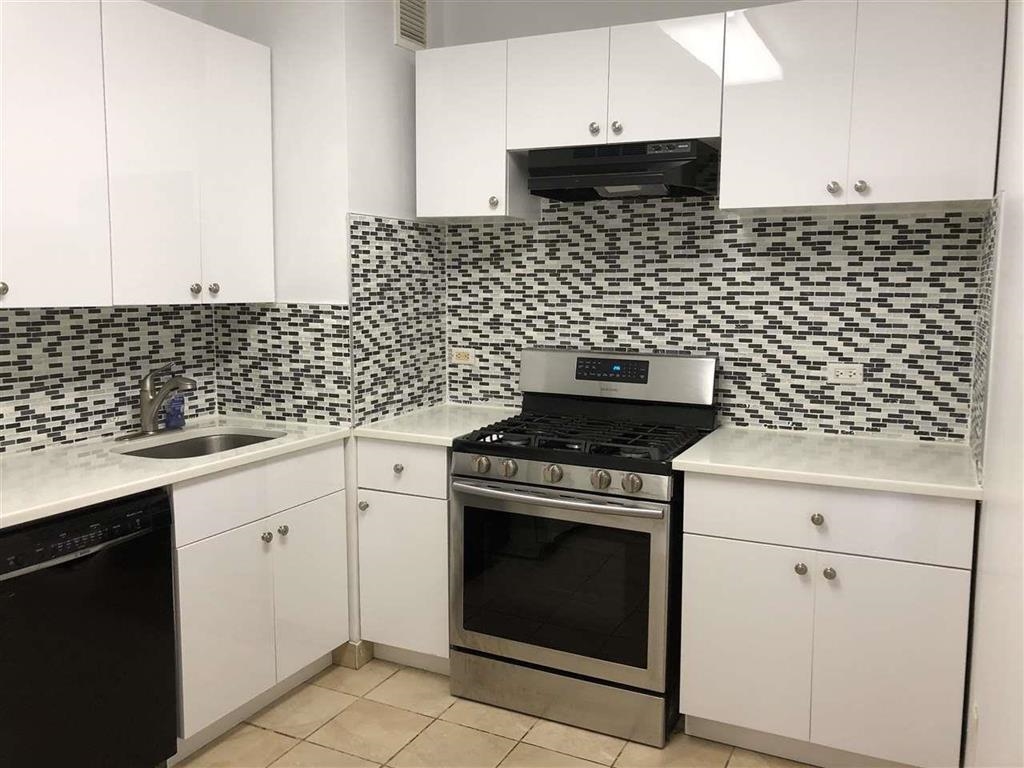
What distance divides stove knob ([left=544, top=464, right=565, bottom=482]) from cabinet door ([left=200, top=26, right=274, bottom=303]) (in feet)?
3.93

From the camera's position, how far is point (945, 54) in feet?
7.63

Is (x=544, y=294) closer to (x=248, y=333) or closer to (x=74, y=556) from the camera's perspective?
(x=248, y=333)

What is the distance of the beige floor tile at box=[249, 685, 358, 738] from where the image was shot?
2732mm

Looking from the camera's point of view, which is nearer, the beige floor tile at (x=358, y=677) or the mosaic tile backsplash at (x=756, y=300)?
the mosaic tile backsplash at (x=756, y=300)

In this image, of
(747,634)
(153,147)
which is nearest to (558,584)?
(747,634)

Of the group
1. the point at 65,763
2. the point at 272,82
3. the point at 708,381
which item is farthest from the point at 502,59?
the point at 65,763

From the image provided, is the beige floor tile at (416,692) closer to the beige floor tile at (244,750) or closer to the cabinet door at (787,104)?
the beige floor tile at (244,750)

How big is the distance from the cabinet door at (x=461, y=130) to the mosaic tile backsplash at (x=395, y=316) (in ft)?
0.70

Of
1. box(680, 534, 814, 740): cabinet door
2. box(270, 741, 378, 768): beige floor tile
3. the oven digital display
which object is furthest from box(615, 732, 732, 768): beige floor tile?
the oven digital display

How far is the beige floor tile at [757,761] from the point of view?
2.52 metres

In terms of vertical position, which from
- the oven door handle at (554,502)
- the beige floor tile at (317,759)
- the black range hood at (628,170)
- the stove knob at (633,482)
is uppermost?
the black range hood at (628,170)

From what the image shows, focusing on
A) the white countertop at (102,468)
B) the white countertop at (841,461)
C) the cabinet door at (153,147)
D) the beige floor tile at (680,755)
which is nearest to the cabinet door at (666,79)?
the white countertop at (841,461)

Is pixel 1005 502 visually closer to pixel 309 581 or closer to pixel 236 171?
pixel 309 581

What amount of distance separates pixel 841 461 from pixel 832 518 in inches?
9.0
